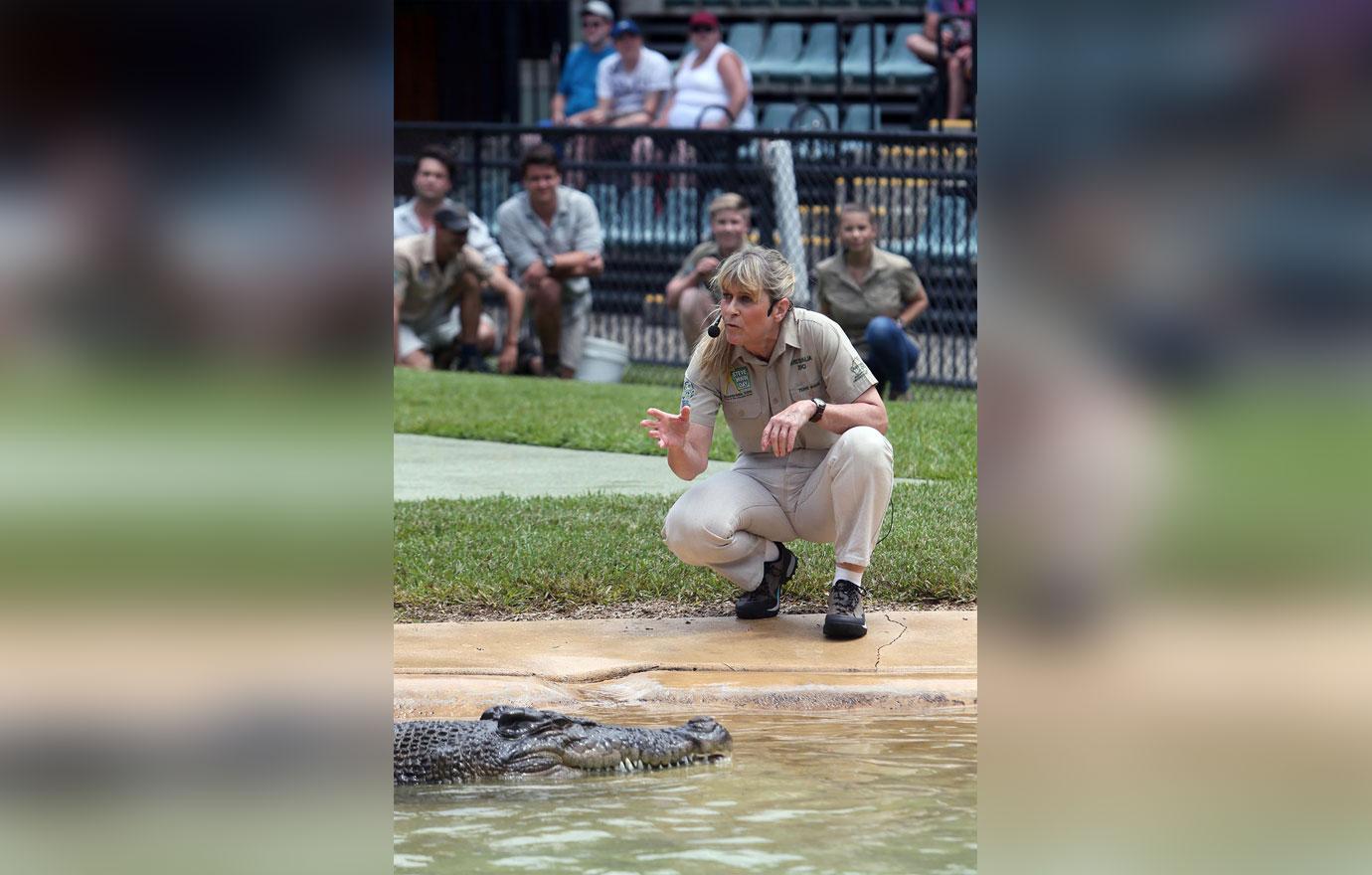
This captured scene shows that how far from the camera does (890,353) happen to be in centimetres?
1062

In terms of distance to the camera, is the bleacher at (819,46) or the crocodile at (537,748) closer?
the crocodile at (537,748)

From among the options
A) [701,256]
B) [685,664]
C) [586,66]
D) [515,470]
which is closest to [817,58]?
[586,66]

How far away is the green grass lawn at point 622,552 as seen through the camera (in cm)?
562

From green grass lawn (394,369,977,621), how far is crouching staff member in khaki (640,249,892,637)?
36cm

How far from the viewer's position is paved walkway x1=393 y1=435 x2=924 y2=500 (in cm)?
768

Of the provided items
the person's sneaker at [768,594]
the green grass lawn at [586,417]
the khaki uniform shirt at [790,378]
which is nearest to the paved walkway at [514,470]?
the green grass lawn at [586,417]

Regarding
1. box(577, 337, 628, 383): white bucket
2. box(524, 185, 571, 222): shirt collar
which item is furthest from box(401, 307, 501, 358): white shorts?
box(524, 185, 571, 222): shirt collar

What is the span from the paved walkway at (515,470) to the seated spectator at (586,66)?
743cm

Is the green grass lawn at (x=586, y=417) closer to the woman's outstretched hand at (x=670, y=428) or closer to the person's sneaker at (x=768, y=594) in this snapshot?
the person's sneaker at (x=768, y=594)

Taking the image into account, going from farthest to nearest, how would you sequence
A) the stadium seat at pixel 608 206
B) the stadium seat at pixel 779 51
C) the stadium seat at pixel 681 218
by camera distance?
the stadium seat at pixel 779 51 < the stadium seat at pixel 608 206 < the stadium seat at pixel 681 218

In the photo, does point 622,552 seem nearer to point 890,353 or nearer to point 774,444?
point 774,444
